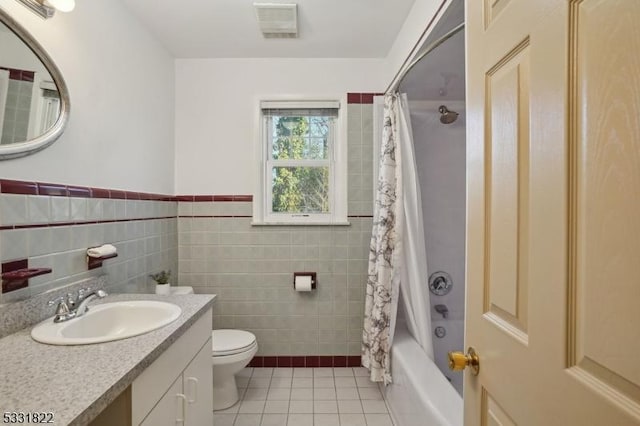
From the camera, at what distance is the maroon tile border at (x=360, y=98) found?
246 centimetres

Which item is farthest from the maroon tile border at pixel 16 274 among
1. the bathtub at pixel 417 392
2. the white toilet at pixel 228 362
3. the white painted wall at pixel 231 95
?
the bathtub at pixel 417 392

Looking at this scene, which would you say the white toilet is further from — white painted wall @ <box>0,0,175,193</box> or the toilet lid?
white painted wall @ <box>0,0,175,193</box>

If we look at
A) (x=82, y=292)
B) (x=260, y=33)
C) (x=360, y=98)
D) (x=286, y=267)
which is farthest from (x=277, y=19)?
(x=82, y=292)

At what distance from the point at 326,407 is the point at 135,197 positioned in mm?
1770

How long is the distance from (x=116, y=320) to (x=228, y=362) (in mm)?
779

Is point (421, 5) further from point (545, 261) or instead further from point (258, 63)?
point (545, 261)

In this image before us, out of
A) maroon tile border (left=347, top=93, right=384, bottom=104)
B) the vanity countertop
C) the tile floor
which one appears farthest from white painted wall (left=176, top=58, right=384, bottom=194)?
the vanity countertop

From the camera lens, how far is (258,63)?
8.07 ft

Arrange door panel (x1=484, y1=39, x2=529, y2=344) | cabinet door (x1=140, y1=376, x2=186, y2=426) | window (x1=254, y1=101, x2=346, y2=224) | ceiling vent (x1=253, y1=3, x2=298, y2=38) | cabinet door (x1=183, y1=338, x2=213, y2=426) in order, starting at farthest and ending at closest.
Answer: window (x1=254, y1=101, x2=346, y2=224) < ceiling vent (x1=253, y1=3, x2=298, y2=38) < cabinet door (x1=183, y1=338, x2=213, y2=426) < cabinet door (x1=140, y1=376, x2=186, y2=426) < door panel (x1=484, y1=39, x2=529, y2=344)

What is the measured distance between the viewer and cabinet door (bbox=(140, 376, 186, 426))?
954 mm

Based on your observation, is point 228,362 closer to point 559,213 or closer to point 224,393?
point 224,393

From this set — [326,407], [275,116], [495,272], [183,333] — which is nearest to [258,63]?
[275,116]

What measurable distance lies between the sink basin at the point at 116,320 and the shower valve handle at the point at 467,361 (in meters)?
0.95

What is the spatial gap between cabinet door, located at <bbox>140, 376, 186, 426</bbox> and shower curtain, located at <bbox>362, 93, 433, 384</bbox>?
1.26 meters
